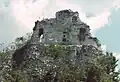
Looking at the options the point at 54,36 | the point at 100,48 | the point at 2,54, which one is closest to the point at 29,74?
the point at 2,54

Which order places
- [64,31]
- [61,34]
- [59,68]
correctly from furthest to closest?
[64,31]
[61,34]
[59,68]

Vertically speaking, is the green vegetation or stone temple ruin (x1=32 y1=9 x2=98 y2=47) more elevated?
stone temple ruin (x1=32 y1=9 x2=98 y2=47)

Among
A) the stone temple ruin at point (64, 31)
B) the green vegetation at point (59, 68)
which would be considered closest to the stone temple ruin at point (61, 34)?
the stone temple ruin at point (64, 31)

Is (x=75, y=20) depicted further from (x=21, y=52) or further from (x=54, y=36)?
(x=21, y=52)

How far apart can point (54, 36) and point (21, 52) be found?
5.71m

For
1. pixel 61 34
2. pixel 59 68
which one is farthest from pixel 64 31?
pixel 59 68

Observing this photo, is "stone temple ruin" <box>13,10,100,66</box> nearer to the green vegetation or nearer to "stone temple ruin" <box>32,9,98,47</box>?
"stone temple ruin" <box>32,9,98,47</box>

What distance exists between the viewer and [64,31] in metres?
58.0

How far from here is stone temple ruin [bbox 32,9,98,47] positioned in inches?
2251

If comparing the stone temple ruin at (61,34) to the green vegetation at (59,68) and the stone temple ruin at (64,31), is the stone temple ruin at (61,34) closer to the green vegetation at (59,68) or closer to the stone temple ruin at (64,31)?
the stone temple ruin at (64,31)

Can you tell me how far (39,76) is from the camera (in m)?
50.3

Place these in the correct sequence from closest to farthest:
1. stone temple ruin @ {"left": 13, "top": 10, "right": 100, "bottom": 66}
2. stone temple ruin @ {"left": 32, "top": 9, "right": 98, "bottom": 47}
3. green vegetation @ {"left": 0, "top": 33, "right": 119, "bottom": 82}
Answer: green vegetation @ {"left": 0, "top": 33, "right": 119, "bottom": 82}
stone temple ruin @ {"left": 13, "top": 10, "right": 100, "bottom": 66}
stone temple ruin @ {"left": 32, "top": 9, "right": 98, "bottom": 47}

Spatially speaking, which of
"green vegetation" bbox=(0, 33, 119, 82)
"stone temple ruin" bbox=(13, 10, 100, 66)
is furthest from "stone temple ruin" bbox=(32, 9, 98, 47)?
"green vegetation" bbox=(0, 33, 119, 82)

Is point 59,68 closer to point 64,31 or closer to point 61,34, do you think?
point 61,34
